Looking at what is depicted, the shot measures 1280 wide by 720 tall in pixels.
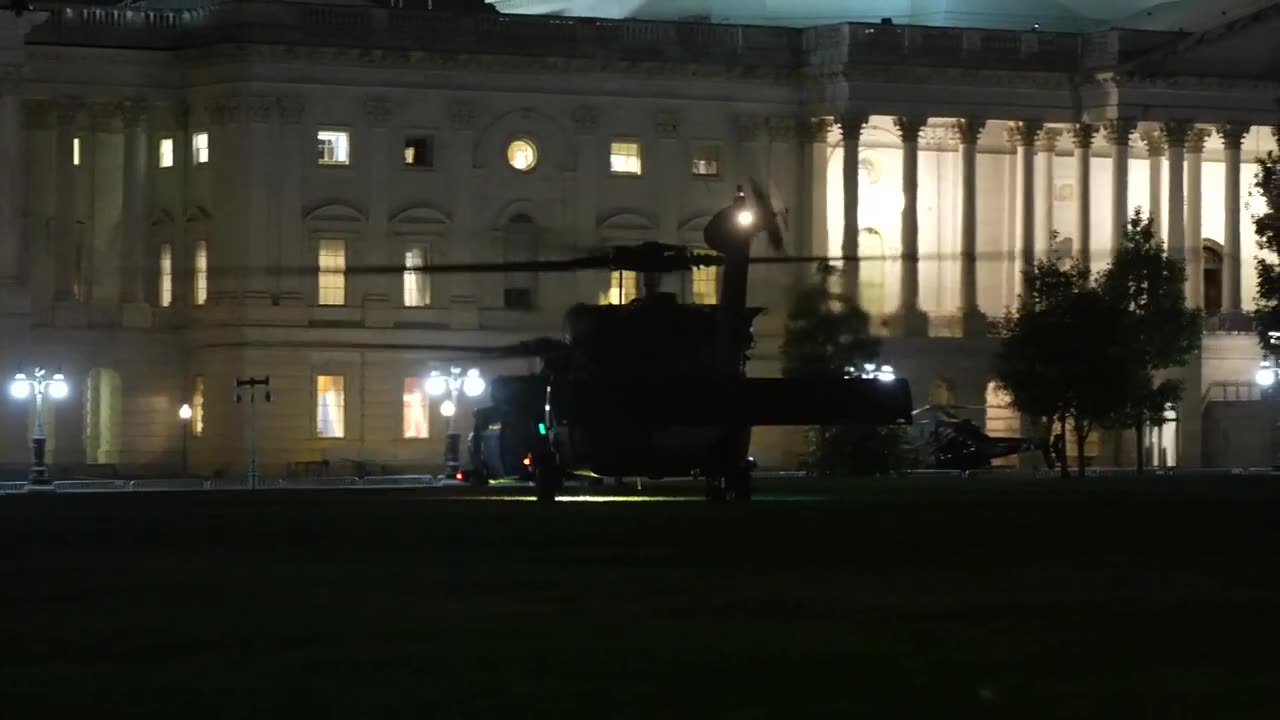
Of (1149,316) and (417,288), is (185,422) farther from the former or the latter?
(1149,316)

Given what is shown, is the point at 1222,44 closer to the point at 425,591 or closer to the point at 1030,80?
the point at 1030,80

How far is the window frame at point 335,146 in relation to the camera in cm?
12050

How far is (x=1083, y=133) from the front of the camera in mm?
130125

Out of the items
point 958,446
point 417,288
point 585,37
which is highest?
point 585,37

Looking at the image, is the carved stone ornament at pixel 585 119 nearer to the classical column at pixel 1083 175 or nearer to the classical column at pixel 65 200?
the classical column at pixel 65 200

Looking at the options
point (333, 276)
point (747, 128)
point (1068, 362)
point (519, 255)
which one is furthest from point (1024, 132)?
point (333, 276)

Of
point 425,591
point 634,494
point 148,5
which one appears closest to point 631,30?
point 148,5

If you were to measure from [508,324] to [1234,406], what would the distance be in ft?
90.3

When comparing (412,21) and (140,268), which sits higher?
(412,21)

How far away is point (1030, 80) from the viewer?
12900 cm

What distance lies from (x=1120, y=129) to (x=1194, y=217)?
5.12 metres

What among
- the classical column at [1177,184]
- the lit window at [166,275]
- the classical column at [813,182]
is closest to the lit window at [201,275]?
the lit window at [166,275]

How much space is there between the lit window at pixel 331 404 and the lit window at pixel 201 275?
4855 mm

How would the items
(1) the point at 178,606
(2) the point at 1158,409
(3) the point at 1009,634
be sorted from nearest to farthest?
(3) the point at 1009,634 → (1) the point at 178,606 → (2) the point at 1158,409
